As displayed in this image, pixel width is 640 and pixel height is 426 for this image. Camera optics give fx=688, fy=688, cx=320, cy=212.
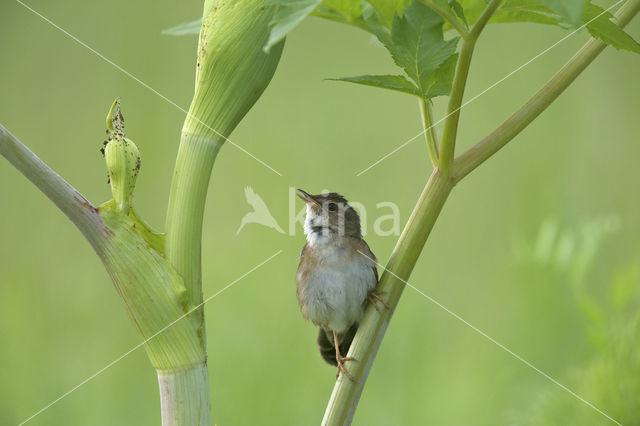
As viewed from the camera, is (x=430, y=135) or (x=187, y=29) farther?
(x=187, y=29)

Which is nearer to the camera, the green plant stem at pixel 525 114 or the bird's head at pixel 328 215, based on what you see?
the green plant stem at pixel 525 114

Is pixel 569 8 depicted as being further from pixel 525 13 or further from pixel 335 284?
pixel 335 284

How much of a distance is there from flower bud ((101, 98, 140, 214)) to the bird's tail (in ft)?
1.99

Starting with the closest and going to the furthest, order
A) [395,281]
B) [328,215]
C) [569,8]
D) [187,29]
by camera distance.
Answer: [569,8]
[395,281]
[187,29]
[328,215]

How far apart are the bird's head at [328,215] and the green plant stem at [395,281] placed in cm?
66

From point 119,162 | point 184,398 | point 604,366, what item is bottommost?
point 184,398

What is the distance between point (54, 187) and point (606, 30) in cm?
34

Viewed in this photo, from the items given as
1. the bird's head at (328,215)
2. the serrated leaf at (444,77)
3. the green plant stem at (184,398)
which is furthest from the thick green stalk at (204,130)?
the bird's head at (328,215)

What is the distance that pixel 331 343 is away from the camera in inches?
39.7

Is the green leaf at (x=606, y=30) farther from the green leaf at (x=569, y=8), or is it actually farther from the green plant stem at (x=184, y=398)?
the green plant stem at (x=184, y=398)

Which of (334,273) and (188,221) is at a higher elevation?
(334,273)

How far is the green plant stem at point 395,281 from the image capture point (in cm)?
42

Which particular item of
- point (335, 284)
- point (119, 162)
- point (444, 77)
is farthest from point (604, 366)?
point (119, 162)

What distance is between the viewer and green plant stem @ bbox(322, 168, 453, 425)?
1.37 ft
